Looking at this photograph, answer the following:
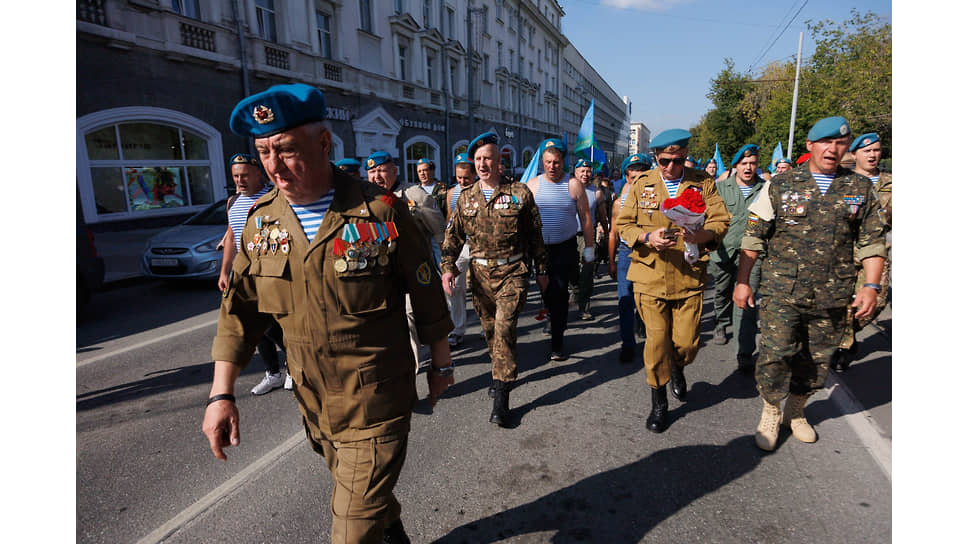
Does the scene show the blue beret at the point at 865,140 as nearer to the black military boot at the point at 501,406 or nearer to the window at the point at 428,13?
the black military boot at the point at 501,406

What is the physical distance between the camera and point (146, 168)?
13359mm

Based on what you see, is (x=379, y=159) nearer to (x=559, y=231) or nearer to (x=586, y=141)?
(x=559, y=231)

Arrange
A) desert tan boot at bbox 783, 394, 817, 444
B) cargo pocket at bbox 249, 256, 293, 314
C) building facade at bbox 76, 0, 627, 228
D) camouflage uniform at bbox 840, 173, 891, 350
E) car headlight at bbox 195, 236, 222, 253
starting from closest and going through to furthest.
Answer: cargo pocket at bbox 249, 256, 293, 314 < desert tan boot at bbox 783, 394, 817, 444 < camouflage uniform at bbox 840, 173, 891, 350 < car headlight at bbox 195, 236, 222, 253 < building facade at bbox 76, 0, 627, 228

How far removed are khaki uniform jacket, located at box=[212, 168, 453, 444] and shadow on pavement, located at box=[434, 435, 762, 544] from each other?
1.04 m

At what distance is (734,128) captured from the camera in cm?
4262

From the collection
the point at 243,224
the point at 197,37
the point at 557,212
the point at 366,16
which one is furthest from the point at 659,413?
the point at 366,16

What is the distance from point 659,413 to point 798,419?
94 centimetres

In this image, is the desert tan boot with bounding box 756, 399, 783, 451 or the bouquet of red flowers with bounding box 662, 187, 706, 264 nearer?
the bouquet of red flowers with bounding box 662, 187, 706, 264

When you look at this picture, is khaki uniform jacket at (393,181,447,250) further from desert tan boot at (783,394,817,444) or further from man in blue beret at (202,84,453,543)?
desert tan boot at (783,394,817,444)

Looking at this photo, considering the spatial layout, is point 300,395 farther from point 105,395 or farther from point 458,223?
point 105,395

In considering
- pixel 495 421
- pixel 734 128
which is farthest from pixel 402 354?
pixel 734 128

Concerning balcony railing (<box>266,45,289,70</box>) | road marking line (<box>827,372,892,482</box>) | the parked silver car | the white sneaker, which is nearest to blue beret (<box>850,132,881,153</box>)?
road marking line (<box>827,372,892,482</box>)

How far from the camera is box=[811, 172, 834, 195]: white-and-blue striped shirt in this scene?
309 centimetres

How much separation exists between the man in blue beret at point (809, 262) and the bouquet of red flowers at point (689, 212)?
351 mm
